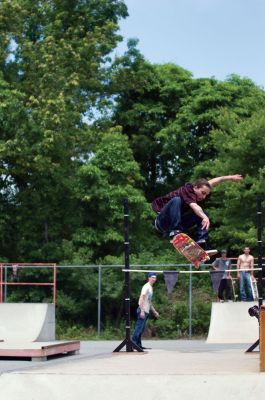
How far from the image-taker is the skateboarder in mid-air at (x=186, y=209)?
11844 millimetres

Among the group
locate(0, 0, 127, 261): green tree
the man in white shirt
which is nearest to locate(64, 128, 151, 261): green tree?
locate(0, 0, 127, 261): green tree

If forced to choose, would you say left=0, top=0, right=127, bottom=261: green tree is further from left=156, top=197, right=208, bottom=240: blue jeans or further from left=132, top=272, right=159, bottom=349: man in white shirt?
left=156, top=197, right=208, bottom=240: blue jeans

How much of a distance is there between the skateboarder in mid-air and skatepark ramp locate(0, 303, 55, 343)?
8526 millimetres

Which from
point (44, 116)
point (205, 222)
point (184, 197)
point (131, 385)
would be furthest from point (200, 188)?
point (44, 116)

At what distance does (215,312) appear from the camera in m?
21.2

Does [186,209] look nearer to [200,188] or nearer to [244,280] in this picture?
[200,188]

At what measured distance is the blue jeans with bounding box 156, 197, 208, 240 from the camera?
11.9 m

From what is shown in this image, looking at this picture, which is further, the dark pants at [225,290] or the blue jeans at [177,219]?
the dark pants at [225,290]

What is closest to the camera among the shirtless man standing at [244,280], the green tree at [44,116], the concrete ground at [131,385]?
the concrete ground at [131,385]

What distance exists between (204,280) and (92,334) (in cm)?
513

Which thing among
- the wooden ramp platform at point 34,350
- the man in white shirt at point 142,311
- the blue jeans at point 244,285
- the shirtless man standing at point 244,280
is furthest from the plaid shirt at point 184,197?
the blue jeans at point 244,285

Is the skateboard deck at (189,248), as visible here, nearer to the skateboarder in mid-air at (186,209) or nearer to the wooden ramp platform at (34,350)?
the skateboarder in mid-air at (186,209)

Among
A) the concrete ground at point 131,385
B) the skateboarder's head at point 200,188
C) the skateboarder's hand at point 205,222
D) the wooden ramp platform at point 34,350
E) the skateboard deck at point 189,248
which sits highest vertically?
the skateboarder's head at point 200,188

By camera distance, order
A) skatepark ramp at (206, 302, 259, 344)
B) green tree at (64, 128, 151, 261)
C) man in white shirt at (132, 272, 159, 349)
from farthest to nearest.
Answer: green tree at (64, 128, 151, 261) < skatepark ramp at (206, 302, 259, 344) < man in white shirt at (132, 272, 159, 349)
